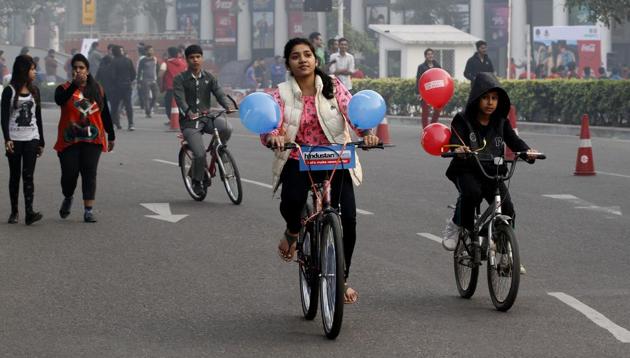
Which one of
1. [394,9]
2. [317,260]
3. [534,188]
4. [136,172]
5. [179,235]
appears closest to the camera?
[317,260]

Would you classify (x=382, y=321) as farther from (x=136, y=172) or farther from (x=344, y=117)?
(x=136, y=172)

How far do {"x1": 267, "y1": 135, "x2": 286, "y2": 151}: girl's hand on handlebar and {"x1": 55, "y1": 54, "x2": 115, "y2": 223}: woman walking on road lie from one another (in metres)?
5.75

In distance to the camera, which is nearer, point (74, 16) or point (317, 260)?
point (317, 260)

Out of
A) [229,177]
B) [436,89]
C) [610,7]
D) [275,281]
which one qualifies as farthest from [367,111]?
[610,7]

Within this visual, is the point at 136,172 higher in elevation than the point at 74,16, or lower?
lower

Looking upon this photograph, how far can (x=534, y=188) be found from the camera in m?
16.8

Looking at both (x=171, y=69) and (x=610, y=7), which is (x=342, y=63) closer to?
(x=171, y=69)

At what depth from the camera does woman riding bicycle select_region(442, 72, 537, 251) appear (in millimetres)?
8992

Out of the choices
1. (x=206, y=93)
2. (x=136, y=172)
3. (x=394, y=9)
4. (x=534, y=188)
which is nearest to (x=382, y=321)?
(x=206, y=93)

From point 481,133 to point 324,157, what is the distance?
56.6 inches

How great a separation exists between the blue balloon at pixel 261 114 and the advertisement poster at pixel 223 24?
72.2 metres

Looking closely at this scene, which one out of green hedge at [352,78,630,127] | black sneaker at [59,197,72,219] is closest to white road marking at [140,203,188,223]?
black sneaker at [59,197,72,219]

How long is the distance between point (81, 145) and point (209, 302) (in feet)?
16.1

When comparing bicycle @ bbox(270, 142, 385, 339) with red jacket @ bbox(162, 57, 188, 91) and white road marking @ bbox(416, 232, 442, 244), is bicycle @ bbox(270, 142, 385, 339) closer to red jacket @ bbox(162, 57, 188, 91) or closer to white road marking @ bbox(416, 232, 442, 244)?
white road marking @ bbox(416, 232, 442, 244)
